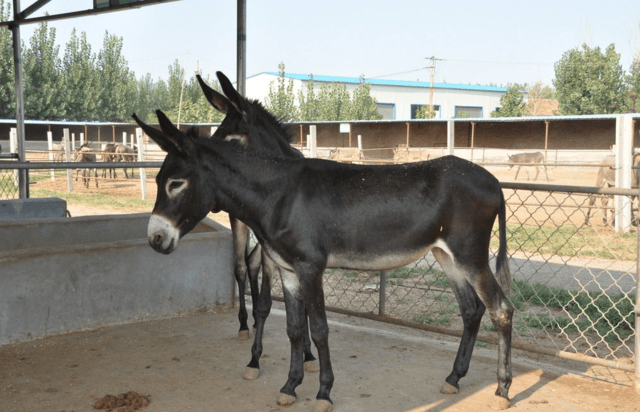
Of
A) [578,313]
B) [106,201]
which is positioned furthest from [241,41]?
[106,201]

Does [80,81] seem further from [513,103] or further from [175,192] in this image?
[175,192]

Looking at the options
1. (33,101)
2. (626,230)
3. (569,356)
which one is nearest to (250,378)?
(569,356)

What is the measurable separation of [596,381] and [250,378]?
2.43 m

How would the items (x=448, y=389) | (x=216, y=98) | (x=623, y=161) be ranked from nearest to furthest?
(x=448, y=389) → (x=216, y=98) → (x=623, y=161)

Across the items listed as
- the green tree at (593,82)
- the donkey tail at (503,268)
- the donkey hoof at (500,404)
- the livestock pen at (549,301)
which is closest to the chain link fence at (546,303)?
the livestock pen at (549,301)

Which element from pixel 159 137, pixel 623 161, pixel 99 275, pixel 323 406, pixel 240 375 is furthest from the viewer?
pixel 623 161

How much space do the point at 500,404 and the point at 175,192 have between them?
2.41 m

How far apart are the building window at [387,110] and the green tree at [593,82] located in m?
19.5

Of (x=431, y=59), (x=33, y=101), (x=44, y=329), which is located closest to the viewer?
(x=44, y=329)

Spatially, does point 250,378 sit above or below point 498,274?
below

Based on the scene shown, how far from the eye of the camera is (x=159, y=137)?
11.7ft

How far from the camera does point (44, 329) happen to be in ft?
16.5

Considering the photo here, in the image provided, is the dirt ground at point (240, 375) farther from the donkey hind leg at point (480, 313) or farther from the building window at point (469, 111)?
the building window at point (469, 111)

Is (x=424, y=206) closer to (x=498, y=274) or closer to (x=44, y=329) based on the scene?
(x=498, y=274)
